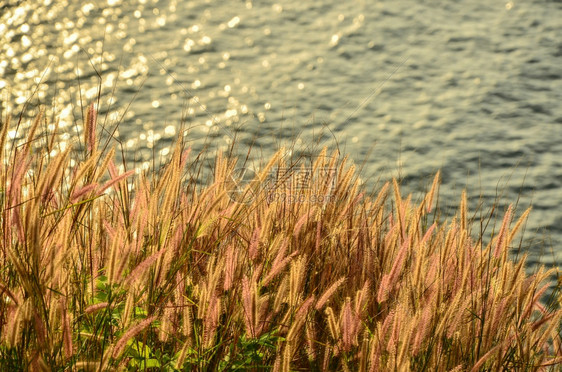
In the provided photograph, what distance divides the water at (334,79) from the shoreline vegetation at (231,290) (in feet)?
3.51

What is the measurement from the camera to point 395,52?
12.8ft

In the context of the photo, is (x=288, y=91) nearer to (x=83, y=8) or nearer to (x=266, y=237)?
(x=83, y=8)

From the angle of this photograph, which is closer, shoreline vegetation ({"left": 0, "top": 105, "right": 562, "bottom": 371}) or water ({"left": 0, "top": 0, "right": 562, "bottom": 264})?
shoreline vegetation ({"left": 0, "top": 105, "right": 562, "bottom": 371})

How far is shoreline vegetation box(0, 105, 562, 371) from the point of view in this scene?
116cm

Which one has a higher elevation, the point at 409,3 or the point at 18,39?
the point at 18,39

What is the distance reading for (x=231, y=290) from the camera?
1385mm

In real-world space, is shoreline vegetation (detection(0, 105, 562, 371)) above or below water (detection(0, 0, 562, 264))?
above

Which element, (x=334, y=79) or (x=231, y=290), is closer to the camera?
(x=231, y=290)

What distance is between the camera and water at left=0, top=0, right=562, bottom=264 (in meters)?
3.00

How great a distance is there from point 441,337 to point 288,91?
231 centimetres

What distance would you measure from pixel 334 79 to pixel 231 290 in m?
2.39

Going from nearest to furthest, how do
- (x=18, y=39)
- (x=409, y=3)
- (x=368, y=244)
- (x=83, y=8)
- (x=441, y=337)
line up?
(x=441, y=337) < (x=368, y=244) < (x=18, y=39) < (x=83, y=8) < (x=409, y=3)

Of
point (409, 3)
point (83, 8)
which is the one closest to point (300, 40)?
point (409, 3)

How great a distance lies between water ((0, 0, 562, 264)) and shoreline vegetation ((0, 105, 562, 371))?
107 centimetres
